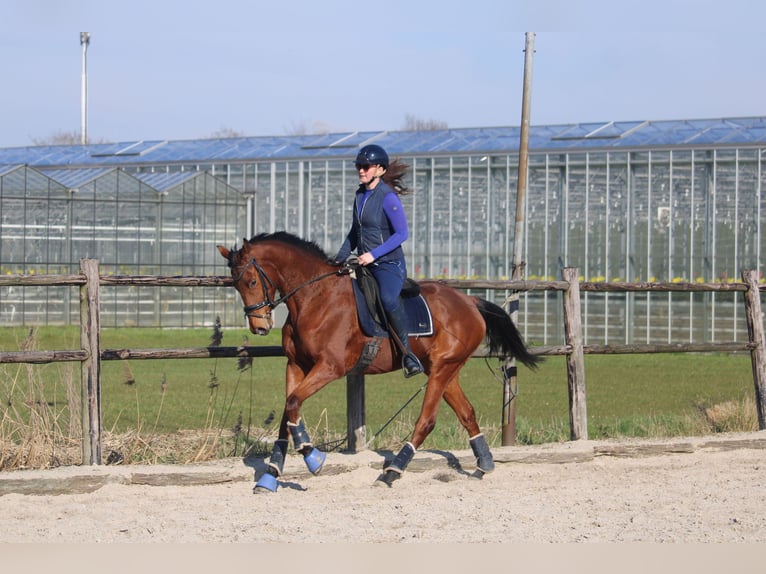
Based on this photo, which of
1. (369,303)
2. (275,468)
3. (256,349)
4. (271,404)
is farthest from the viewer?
(271,404)

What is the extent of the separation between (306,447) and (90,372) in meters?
1.76

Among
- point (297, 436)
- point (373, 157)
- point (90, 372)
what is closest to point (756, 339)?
point (373, 157)

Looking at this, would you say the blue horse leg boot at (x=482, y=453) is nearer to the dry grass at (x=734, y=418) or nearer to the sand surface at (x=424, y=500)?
the sand surface at (x=424, y=500)

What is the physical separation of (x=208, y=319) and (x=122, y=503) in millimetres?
26031

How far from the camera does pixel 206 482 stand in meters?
8.21

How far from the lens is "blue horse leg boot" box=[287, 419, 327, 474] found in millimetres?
7859

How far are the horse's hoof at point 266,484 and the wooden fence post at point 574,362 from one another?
3476 millimetres

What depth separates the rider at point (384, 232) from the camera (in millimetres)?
8227

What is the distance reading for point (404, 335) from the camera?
832 centimetres

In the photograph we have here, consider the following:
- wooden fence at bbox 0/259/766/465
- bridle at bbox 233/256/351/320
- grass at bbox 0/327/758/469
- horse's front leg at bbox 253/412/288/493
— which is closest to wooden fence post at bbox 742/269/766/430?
wooden fence at bbox 0/259/766/465

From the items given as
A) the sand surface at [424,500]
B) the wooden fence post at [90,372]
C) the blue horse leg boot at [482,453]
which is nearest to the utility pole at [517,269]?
the sand surface at [424,500]

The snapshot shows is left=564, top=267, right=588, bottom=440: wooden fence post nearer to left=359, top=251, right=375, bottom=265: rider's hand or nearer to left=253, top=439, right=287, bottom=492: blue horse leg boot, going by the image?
left=359, top=251, right=375, bottom=265: rider's hand

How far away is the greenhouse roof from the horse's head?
2277 cm

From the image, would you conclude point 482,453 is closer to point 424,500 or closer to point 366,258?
point 424,500
